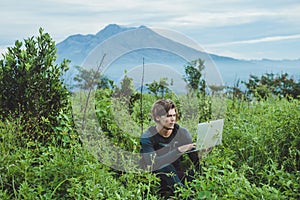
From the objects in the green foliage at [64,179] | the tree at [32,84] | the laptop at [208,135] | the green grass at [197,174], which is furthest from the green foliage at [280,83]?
the green foliage at [64,179]

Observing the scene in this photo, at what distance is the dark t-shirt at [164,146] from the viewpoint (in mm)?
4223

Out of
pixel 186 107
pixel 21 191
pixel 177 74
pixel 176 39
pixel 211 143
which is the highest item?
pixel 176 39

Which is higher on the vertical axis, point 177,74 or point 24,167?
point 177,74

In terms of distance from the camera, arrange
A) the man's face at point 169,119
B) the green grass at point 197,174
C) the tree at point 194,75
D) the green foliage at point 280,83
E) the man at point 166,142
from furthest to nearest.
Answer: the green foliage at point 280,83 < the tree at point 194,75 < the man's face at point 169,119 < the man at point 166,142 < the green grass at point 197,174

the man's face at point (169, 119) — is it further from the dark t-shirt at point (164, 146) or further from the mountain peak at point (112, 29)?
the mountain peak at point (112, 29)

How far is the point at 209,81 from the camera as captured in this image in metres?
4.75

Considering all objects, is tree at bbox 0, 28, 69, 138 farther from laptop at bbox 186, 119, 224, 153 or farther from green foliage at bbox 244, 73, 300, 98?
green foliage at bbox 244, 73, 300, 98

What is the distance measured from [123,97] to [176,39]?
934mm

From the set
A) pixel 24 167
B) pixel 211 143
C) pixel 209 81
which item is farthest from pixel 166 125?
pixel 24 167

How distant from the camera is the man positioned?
4211 millimetres

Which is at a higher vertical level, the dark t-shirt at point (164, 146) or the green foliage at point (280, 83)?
the green foliage at point (280, 83)

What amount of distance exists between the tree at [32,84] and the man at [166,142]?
3.47ft

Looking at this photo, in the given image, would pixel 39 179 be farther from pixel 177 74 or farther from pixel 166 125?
pixel 177 74

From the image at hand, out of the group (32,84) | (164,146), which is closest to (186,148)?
(164,146)
